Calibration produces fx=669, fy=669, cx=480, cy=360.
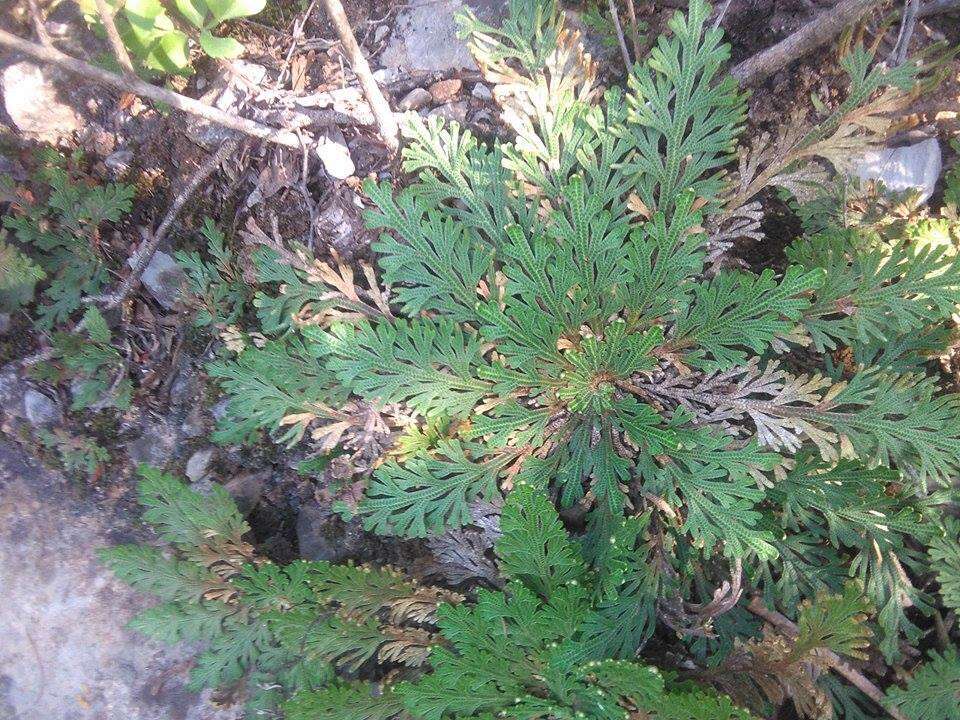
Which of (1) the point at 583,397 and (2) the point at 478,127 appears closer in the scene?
(1) the point at 583,397

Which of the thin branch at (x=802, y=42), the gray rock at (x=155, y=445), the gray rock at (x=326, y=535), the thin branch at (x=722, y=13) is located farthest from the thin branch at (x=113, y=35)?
the thin branch at (x=802, y=42)

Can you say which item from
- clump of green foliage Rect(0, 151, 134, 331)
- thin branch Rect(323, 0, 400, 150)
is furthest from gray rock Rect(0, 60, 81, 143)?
thin branch Rect(323, 0, 400, 150)

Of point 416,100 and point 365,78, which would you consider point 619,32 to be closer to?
point 416,100

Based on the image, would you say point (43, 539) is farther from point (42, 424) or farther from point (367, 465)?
point (367, 465)

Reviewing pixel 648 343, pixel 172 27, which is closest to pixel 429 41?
pixel 172 27

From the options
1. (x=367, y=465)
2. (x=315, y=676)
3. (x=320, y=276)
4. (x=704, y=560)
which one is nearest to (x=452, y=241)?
(x=320, y=276)

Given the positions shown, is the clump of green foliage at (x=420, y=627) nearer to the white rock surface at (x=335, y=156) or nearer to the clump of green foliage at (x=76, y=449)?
the clump of green foliage at (x=76, y=449)
